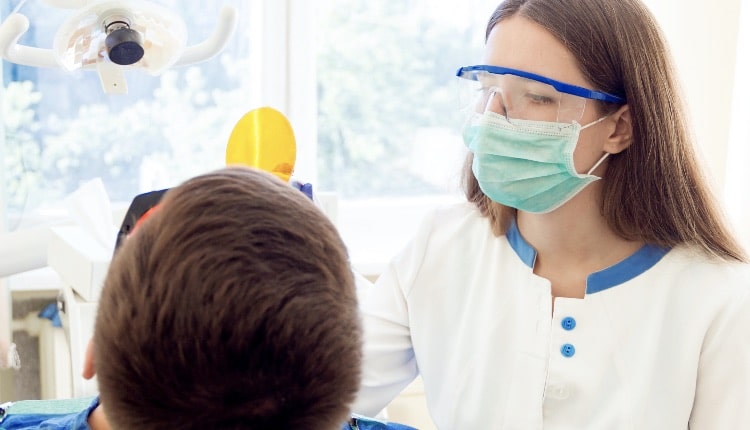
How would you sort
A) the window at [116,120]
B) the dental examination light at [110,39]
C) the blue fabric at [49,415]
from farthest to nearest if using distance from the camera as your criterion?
the window at [116,120]
the dental examination light at [110,39]
the blue fabric at [49,415]

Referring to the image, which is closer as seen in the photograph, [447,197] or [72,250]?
[72,250]

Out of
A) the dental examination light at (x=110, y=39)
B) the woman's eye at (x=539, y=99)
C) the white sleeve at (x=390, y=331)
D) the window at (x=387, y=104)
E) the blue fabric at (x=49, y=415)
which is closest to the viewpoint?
the blue fabric at (x=49, y=415)

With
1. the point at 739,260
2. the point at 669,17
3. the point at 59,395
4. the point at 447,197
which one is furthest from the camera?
the point at 447,197

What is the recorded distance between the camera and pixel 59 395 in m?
1.66

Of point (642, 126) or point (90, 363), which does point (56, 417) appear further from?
point (642, 126)

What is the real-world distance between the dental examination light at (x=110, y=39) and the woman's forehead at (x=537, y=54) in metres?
0.49

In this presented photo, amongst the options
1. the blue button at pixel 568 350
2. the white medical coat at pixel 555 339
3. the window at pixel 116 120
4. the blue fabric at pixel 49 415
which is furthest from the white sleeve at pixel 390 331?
the window at pixel 116 120

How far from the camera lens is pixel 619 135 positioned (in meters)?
1.29

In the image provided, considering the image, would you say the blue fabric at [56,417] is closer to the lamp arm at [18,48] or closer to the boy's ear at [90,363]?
the boy's ear at [90,363]

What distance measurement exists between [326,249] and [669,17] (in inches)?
72.0

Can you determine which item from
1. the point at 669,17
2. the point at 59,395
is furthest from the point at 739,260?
the point at 59,395

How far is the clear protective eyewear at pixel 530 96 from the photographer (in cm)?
122

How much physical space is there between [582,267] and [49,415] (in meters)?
0.82

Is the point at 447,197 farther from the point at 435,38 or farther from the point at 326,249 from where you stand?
the point at 326,249
